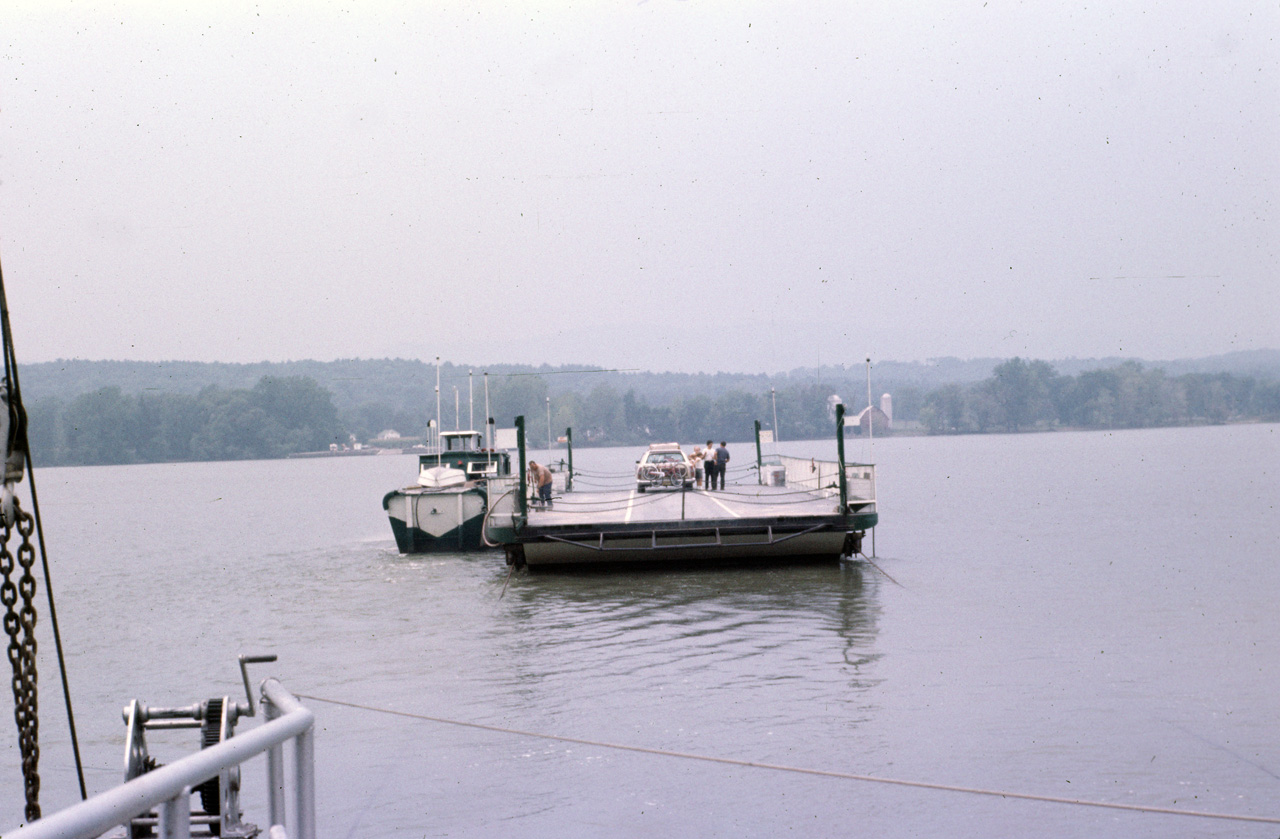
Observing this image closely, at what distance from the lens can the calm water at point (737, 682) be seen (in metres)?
10.2

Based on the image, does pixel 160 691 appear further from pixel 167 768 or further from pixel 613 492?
pixel 613 492

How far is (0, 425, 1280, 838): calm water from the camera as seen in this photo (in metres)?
10.2

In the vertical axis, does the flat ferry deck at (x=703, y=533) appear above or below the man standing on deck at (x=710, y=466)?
below

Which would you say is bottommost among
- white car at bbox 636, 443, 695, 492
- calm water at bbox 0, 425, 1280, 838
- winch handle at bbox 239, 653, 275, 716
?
calm water at bbox 0, 425, 1280, 838

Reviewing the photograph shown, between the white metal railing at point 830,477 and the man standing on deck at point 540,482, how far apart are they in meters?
6.77

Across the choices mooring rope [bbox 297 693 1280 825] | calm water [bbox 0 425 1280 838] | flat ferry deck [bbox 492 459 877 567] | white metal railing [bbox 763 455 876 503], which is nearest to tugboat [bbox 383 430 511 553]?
calm water [bbox 0 425 1280 838]

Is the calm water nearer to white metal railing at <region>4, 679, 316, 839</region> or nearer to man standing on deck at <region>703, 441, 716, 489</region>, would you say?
white metal railing at <region>4, 679, 316, 839</region>

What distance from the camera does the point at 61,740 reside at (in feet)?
→ 46.8

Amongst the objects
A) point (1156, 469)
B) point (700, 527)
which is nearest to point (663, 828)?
point (700, 527)

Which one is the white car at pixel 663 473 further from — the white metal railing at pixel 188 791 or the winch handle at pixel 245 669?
the white metal railing at pixel 188 791

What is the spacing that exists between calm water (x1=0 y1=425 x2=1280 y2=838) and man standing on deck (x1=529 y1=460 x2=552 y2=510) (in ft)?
7.00

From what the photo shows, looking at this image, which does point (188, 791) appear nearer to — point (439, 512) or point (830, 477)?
point (830, 477)

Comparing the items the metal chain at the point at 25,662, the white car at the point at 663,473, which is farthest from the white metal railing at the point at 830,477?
the metal chain at the point at 25,662

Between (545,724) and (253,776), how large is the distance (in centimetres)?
301
